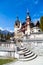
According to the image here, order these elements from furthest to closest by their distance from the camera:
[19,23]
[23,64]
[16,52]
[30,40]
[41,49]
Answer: [19,23], [30,40], [41,49], [16,52], [23,64]

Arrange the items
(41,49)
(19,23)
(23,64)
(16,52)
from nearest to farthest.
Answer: (23,64), (16,52), (41,49), (19,23)

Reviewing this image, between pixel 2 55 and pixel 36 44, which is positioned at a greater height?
pixel 36 44

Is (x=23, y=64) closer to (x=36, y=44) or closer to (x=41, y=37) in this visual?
(x=36, y=44)

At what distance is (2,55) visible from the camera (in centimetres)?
1777

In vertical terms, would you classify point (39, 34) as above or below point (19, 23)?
below

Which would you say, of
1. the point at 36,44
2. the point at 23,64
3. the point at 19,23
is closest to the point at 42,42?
the point at 36,44

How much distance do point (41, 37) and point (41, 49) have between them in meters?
2.41

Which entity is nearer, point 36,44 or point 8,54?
point 8,54

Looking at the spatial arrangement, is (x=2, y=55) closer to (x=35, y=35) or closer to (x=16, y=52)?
(x=16, y=52)

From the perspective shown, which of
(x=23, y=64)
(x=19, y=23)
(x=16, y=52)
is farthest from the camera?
(x=19, y=23)

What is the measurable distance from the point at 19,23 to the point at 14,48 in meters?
69.2

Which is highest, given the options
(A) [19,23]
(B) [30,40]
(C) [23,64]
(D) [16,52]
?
(A) [19,23]

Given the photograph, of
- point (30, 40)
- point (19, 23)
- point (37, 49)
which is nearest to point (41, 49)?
point (37, 49)

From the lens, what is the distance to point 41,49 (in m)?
20.5
